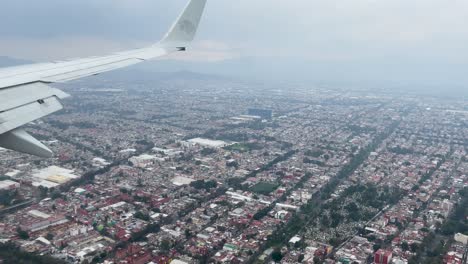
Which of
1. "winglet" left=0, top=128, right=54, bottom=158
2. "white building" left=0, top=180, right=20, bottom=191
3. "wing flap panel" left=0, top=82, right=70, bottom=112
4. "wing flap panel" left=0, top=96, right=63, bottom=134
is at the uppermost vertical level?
"wing flap panel" left=0, top=82, right=70, bottom=112

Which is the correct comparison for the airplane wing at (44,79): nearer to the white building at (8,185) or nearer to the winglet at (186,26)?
the winglet at (186,26)

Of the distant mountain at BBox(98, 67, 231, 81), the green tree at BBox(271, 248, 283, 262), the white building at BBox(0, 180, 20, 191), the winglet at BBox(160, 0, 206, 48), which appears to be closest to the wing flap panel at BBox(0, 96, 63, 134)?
the winglet at BBox(160, 0, 206, 48)

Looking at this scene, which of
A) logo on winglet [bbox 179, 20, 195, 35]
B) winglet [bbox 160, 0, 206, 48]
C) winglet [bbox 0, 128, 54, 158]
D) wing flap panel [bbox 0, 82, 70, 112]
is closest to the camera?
Result: winglet [bbox 0, 128, 54, 158]

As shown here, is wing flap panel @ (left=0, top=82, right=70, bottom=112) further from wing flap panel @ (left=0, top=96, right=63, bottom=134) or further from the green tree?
the green tree

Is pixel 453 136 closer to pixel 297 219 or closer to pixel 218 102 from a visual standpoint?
pixel 297 219

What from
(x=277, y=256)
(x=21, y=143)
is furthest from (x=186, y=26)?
(x=277, y=256)

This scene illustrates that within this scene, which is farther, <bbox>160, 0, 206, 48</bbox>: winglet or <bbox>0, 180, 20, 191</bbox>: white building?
<bbox>0, 180, 20, 191</bbox>: white building

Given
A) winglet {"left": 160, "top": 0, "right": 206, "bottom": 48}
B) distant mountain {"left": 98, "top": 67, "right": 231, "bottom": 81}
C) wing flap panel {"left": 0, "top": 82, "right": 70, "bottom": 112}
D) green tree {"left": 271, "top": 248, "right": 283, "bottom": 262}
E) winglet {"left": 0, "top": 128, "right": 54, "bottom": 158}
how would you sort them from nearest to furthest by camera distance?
winglet {"left": 0, "top": 128, "right": 54, "bottom": 158} < wing flap panel {"left": 0, "top": 82, "right": 70, "bottom": 112} < winglet {"left": 160, "top": 0, "right": 206, "bottom": 48} < green tree {"left": 271, "top": 248, "right": 283, "bottom": 262} < distant mountain {"left": 98, "top": 67, "right": 231, "bottom": 81}
